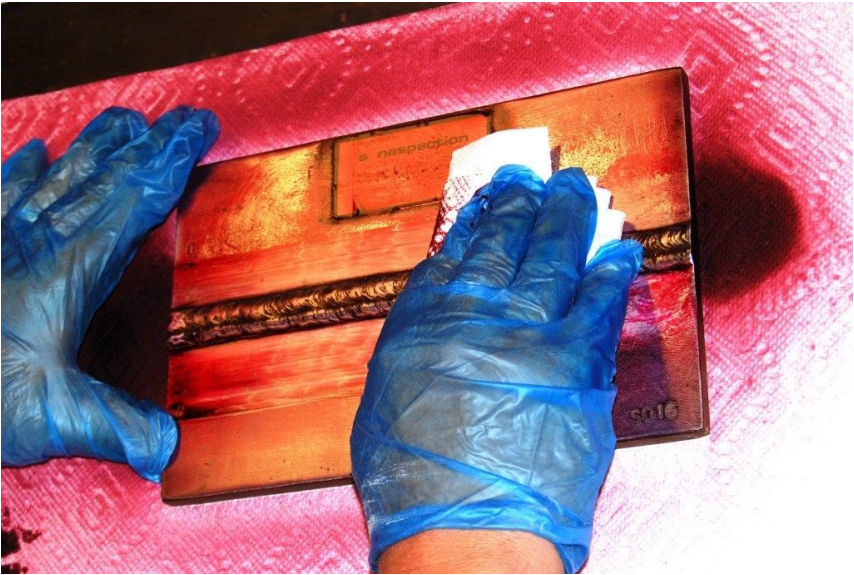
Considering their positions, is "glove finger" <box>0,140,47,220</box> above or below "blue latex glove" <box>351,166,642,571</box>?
below

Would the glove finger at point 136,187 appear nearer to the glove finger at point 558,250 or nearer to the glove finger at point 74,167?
the glove finger at point 74,167

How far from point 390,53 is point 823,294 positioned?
1.15 metres

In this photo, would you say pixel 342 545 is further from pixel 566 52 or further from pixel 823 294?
pixel 566 52

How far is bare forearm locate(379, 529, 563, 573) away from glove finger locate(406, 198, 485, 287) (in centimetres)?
44

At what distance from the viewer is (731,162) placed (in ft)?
5.67

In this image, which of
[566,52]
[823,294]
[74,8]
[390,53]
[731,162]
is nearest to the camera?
[823,294]

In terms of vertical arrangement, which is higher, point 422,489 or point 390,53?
point 390,53

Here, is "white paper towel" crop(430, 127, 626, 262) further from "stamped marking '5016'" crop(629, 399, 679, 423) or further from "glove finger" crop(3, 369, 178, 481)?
"glove finger" crop(3, 369, 178, 481)

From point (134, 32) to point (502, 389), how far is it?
1.81 metres

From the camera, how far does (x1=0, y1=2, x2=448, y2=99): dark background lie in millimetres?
2371

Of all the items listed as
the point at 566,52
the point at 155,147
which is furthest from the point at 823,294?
the point at 155,147

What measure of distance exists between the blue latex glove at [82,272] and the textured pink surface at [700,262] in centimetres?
12

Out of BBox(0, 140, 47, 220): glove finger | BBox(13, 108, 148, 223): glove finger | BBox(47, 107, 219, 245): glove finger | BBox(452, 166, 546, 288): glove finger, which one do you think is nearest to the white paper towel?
BBox(452, 166, 546, 288): glove finger

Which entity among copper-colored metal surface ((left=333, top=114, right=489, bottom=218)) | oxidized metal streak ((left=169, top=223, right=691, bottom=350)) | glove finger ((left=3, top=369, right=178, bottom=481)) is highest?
copper-colored metal surface ((left=333, top=114, right=489, bottom=218))
